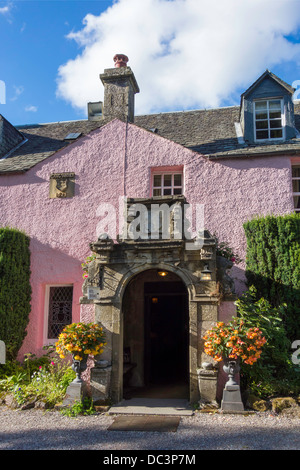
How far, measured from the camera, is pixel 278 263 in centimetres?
816

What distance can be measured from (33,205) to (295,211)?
266 inches

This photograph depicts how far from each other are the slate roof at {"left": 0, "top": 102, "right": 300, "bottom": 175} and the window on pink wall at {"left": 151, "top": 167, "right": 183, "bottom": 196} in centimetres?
92

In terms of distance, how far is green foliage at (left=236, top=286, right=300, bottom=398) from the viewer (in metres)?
7.11

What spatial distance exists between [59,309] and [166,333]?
3.43 meters

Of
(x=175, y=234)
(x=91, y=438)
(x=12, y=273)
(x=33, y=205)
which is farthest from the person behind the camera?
(x=33, y=205)

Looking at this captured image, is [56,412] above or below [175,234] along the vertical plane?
below

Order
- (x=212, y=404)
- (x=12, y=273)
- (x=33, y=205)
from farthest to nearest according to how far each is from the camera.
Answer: (x=33, y=205)
(x=12, y=273)
(x=212, y=404)

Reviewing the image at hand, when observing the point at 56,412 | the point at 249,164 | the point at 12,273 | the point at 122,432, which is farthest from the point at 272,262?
the point at 12,273

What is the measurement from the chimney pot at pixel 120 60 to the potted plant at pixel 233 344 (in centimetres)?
866

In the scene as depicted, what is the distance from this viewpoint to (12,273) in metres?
9.11

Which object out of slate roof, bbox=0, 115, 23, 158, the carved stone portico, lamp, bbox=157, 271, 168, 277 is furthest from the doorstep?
slate roof, bbox=0, 115, 23, 158

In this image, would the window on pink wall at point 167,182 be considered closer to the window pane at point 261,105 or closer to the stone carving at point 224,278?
the window pane at point 261,105

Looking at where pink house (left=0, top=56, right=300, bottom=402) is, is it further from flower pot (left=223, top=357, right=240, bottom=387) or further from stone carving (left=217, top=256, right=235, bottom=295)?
flower pot (left=223, top=357, right=240, bottom=387)

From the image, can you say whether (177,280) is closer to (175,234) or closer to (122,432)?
(175,234)
